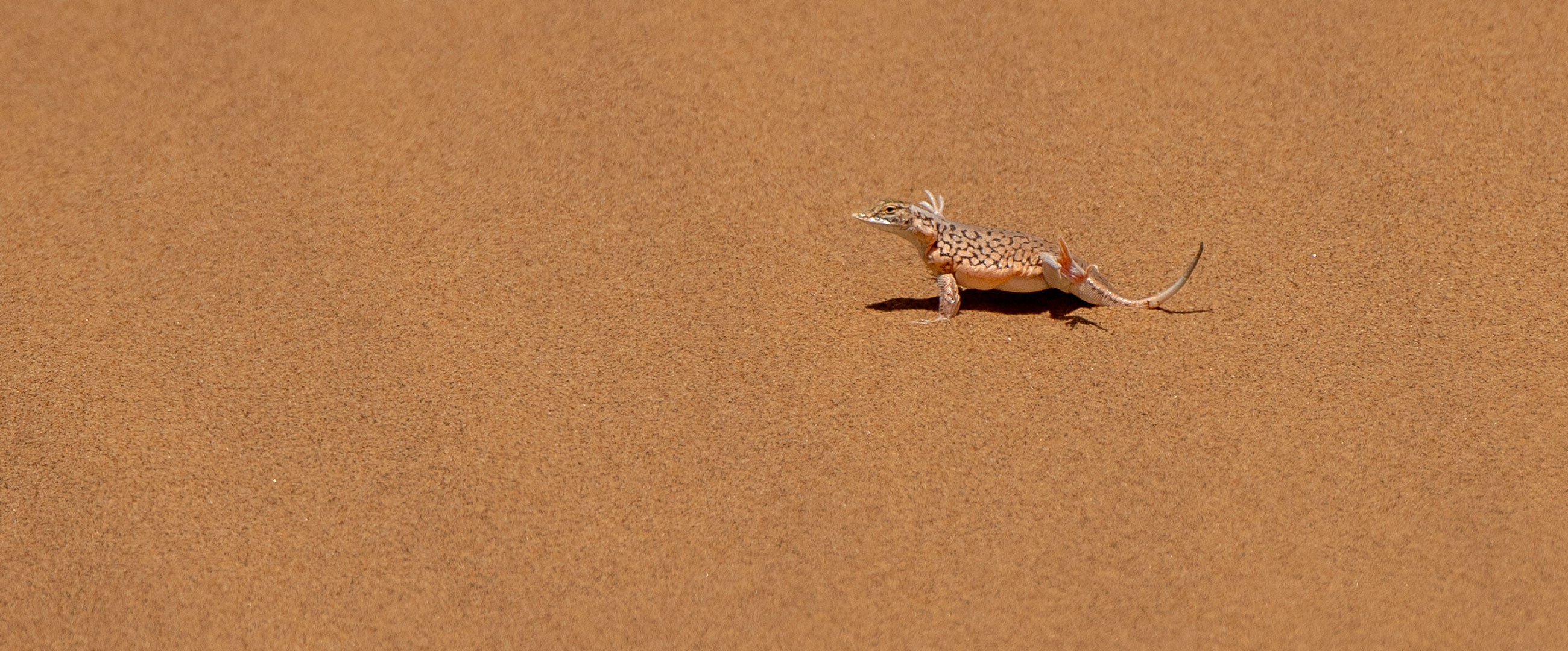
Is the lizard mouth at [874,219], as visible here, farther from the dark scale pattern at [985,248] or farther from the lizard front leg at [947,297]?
the lizard front leg at [947,297]

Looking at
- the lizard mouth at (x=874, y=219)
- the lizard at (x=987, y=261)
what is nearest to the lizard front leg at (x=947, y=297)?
the lizard at (x=987, y=261)

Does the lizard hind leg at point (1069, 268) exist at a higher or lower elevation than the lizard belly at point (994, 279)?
higher

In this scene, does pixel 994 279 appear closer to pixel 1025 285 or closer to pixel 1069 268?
pixel 1025 285

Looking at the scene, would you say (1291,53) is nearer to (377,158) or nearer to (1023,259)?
(1023,259)

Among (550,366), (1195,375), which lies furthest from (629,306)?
(1195,375)

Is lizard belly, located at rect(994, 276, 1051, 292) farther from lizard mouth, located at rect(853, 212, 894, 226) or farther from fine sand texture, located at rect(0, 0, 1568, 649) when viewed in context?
lizard mouth, located at rect(853, 212, 894, 226)

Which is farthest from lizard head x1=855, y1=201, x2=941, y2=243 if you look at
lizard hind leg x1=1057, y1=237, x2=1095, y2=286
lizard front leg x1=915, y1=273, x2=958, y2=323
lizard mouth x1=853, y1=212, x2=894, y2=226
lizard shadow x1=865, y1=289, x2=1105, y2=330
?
lizard hind leg x1=1057, y1=237, x2=1095, y2=286

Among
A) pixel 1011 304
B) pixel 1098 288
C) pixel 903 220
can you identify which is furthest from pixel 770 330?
pixel 1098 288
